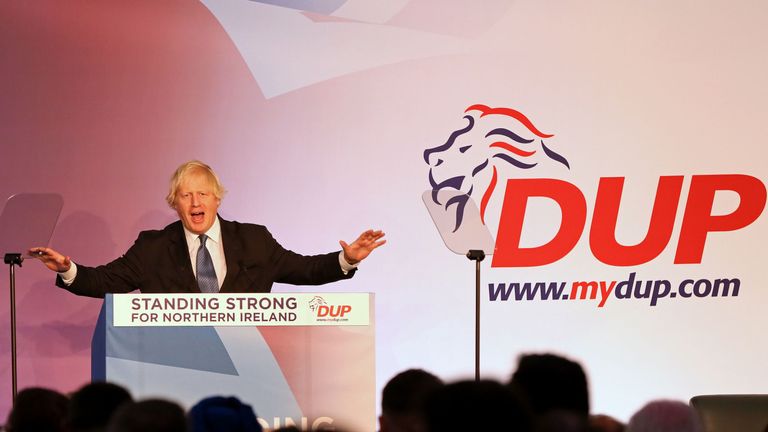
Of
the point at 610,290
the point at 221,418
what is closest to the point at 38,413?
the point at 221,418

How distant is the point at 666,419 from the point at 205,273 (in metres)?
2.91

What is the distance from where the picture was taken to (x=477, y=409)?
212 centimetres

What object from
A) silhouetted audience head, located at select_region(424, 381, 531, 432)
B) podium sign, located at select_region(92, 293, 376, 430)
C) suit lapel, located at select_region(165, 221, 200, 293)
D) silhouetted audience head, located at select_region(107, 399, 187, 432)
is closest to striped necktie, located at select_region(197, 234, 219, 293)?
suit lapel, located at select_region(165, 221, 200, 293)

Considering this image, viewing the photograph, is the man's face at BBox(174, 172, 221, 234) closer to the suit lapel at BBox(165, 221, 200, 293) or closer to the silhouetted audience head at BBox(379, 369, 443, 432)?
the suit lapel at BBox(165, 221, 200, 293)

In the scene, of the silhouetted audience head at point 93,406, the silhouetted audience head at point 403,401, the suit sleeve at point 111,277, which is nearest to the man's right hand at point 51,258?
the suit sleeve at point 111,277

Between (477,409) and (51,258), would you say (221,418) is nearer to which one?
(477,409)

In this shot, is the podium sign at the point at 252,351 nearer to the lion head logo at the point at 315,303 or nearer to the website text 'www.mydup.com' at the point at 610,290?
the lion head logo at the point at 315,303

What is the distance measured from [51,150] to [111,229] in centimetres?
59

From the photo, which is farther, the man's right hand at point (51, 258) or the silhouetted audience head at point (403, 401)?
the man's right hand at point (51, 258)

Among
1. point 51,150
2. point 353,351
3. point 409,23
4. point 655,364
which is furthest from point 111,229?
point 655,364

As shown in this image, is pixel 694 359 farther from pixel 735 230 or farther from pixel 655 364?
pixel 735 230

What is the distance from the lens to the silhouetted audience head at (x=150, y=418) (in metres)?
2.18

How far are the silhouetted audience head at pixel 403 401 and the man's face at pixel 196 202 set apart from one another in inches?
94.2

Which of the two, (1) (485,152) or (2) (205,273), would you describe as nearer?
(2) (205,273)
